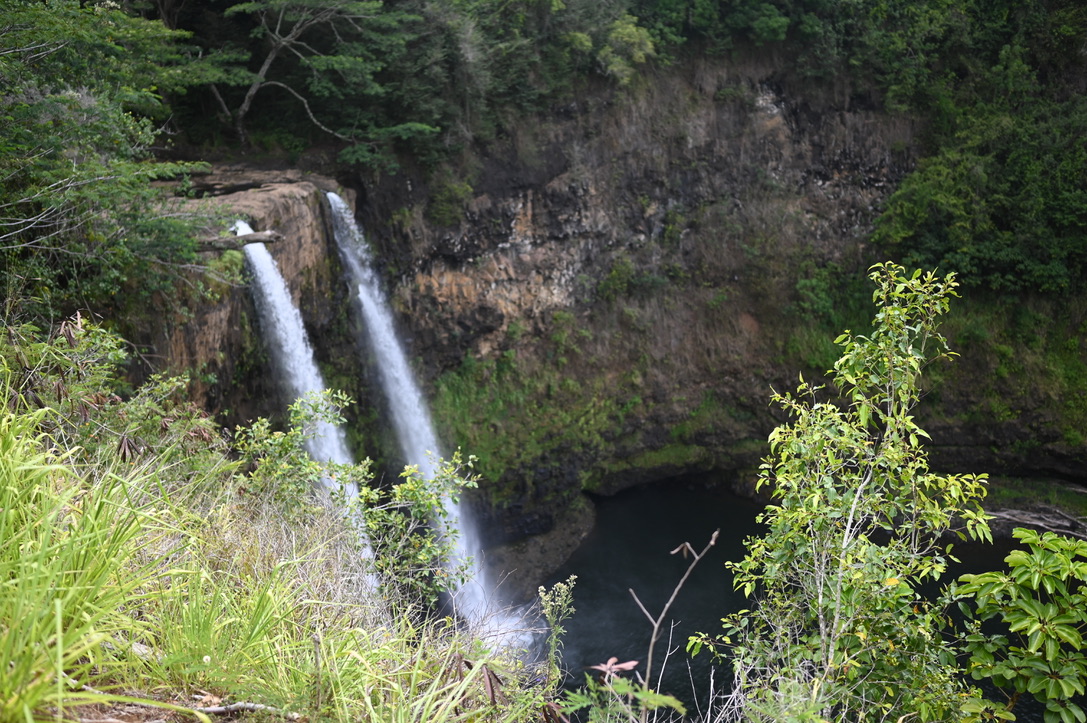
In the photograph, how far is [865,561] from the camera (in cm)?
305

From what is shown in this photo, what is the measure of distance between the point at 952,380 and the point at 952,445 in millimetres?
1403

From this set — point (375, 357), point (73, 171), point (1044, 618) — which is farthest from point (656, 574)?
point (73, 171)

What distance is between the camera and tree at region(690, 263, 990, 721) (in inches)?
117

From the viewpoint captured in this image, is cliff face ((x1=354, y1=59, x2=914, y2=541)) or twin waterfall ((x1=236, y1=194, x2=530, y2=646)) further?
cliff face ((x1=354, y1=59, x2=914, y2=541))

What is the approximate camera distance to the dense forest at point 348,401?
2.27 meters

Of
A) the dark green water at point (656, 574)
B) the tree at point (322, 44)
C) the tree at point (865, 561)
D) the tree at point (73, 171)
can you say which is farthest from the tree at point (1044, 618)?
the tree at point (322, 44)

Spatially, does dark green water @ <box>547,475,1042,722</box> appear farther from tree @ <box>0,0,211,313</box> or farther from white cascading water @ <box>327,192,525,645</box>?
tree @ <box>0,0,211,313</box>

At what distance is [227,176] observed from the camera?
11016 millimetres

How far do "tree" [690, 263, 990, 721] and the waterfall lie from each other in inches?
262

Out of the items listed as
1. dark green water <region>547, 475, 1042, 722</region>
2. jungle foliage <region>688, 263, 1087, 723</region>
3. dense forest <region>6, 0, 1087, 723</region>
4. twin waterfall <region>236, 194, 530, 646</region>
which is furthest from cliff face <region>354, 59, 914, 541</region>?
jungle foliage <region>688, 263, 1087, 723</region>

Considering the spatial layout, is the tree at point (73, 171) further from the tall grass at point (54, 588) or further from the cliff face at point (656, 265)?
the cliff face at point (656, 265)

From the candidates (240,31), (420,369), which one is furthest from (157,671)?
(240,31)

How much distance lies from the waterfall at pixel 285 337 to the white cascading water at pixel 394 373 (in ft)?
6.26

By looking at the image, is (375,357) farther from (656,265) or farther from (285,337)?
(656,265)
